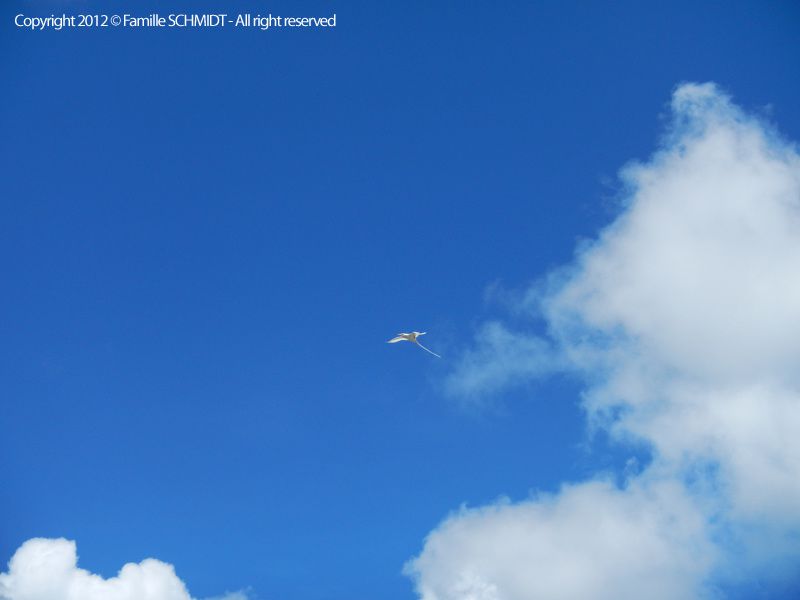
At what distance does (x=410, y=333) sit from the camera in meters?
53.5
